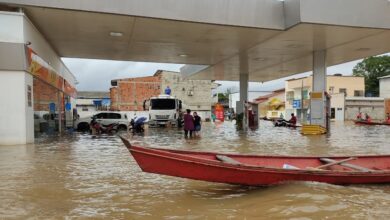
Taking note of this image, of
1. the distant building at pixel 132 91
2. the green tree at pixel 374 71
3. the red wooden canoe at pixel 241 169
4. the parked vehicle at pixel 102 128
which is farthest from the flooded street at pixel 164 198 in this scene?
the green tree at pixel 374 71

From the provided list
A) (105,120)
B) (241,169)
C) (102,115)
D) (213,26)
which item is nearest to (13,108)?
(213,26)

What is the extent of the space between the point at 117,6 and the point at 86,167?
22.4 feet

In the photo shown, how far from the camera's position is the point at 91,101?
6366 centimetres

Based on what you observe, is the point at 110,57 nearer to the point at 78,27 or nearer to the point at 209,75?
the point at 78,27

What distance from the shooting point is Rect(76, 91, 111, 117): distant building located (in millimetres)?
52088

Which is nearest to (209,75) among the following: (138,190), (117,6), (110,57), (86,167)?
(110,57)

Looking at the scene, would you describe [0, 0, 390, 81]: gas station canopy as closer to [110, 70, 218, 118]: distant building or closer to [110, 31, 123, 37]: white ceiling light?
[110, 31, 123, 37]: white ceiling light

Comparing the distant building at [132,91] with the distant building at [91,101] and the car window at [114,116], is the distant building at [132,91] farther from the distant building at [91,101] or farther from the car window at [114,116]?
the car window at [114,116]

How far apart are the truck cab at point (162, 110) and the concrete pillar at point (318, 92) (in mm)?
11973

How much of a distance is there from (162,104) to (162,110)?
1.54ft

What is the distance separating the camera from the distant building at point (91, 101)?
52088 millimetres

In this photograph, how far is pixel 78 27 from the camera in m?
16.6

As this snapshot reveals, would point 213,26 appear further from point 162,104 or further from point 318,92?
point 162,104

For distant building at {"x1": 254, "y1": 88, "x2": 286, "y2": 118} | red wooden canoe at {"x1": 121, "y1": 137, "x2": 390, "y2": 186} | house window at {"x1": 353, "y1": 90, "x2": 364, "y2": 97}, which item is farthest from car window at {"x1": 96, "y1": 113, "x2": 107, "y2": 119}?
house window at {"x1": 353, "y1": 90, "x2": 364, "y2": 97}
